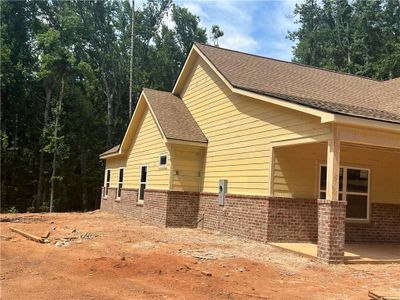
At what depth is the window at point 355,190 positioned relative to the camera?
1366cm

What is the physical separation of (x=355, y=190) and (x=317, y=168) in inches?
70.2

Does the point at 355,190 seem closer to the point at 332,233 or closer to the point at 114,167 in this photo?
the point at 332,233

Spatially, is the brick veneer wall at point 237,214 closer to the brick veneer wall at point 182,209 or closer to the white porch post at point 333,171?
the brick veneer wall at point 182,209

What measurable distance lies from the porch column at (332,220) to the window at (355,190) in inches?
154

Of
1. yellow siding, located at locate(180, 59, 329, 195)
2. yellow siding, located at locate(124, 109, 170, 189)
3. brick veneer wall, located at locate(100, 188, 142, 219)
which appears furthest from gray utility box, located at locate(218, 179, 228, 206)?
brick veneer wall, located at locate(100, 188, 142, 219)

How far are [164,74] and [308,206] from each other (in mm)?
36939

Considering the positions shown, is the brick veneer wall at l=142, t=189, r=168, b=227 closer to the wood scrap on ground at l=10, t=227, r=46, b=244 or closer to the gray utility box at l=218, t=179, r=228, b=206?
the gray utility box at l=218, t=179, r=228, b=206

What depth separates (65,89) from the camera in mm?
38219

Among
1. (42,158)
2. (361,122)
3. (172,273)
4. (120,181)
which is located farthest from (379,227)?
(42,158)

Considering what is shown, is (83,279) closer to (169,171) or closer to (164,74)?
(169,171)

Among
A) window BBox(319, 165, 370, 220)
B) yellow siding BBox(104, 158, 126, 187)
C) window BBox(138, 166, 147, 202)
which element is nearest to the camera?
window BBox(319, 165, 370, 220)

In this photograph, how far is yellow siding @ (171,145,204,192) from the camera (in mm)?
16719

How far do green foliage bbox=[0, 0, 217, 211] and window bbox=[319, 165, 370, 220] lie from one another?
84.0ft

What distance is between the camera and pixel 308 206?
12734 millimetres
